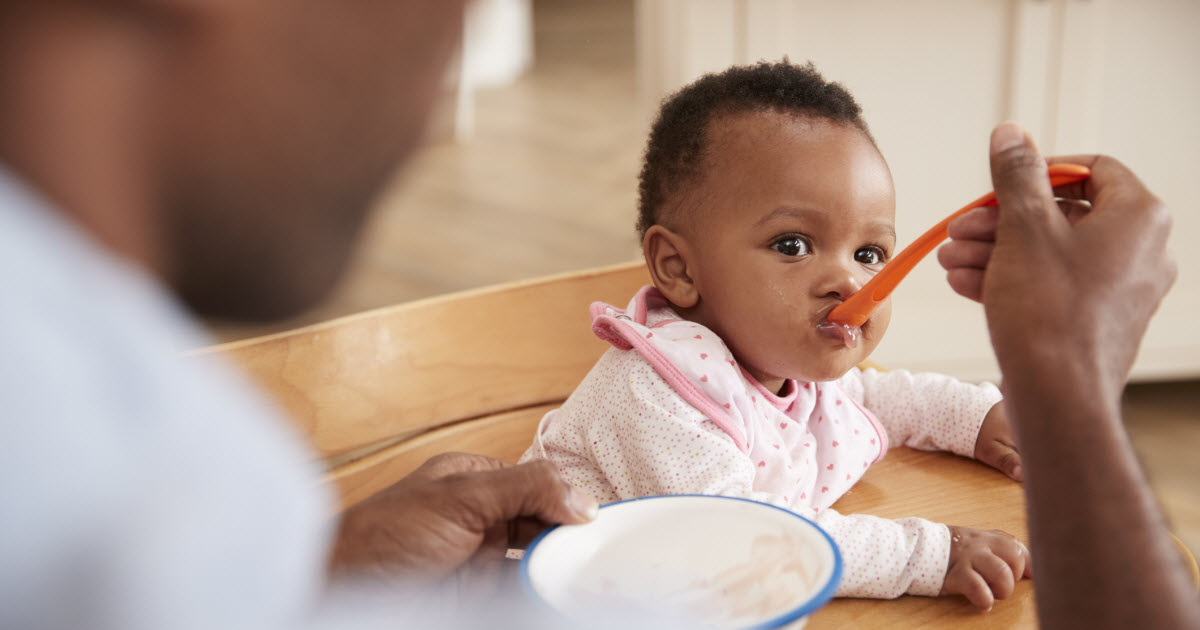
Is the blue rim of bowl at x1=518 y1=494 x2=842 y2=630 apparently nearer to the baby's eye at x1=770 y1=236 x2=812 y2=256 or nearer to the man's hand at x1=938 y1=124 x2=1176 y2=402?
the man's hand at x1=938 y1=124 x2=1176 y2=402

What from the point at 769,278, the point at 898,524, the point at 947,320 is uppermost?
the point at 769,278

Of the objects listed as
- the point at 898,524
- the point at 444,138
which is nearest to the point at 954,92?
the point at 898,524

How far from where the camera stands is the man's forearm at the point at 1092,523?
50cm

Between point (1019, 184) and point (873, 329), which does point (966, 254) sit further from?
point (873, 329)

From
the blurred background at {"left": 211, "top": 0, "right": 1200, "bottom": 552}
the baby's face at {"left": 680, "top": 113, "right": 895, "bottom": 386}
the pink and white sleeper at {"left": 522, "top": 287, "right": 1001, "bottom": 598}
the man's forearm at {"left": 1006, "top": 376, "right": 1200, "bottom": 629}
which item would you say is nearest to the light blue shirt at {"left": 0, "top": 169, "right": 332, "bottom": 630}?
the man's forearm at {"left": 1006, "top": 376, "right": 1200, "bottom": 629}

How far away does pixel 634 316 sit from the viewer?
98 centimetres

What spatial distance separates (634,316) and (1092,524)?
54cm

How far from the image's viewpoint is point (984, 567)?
73 centimetres

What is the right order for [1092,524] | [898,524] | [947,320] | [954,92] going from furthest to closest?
[947,320], [954,92], [898,524], [1092,524]

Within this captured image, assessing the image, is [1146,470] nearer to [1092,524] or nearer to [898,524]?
[1092,524]

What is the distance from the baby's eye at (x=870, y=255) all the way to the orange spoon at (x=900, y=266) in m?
0.08

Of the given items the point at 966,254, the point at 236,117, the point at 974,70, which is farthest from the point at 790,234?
the point at 974,70

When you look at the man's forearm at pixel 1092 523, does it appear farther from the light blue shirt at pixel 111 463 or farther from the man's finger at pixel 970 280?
the light blue shirt at pixel 111 463

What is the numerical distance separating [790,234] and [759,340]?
0.10 m
